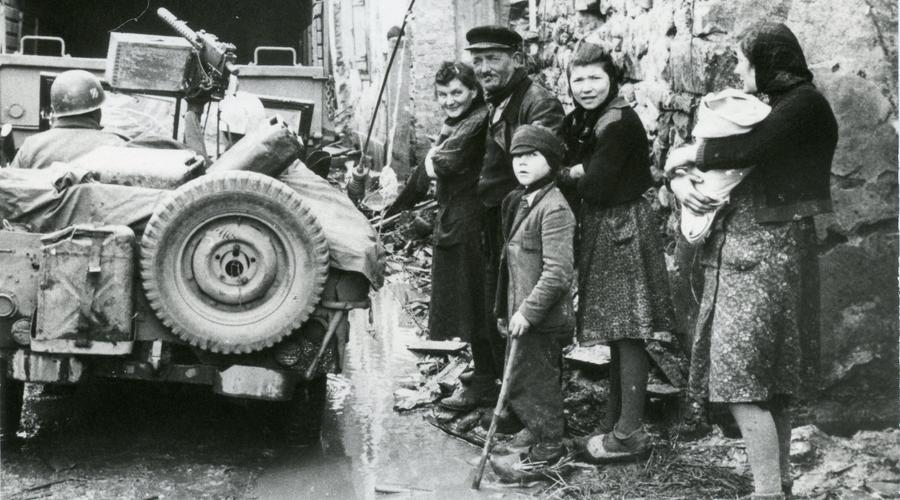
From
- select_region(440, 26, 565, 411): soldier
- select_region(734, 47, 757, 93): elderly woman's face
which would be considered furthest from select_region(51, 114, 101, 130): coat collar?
select_region(734, 47, 757, 93): elderly woman's face

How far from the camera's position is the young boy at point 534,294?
4.42m

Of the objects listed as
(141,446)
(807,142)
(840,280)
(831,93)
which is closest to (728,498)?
(840,280)

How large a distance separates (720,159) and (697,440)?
1710 millimetres

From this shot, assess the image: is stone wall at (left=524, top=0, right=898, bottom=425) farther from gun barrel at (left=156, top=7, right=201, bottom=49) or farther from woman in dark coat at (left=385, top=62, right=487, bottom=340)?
gun barrel at (left=156, top=7, right=201, bottom=49)

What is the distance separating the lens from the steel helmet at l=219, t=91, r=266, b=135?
7.16 meters

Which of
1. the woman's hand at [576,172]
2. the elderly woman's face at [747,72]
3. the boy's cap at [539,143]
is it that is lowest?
the woman's hand at [576,172]

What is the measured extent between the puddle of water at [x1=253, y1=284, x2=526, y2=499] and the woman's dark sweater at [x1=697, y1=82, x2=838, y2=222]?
178 centimetres

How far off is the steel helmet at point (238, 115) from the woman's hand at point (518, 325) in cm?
342

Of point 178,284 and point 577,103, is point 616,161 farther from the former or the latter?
point 178,284

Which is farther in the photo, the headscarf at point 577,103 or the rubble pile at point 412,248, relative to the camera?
the rubble pile at point 412,248

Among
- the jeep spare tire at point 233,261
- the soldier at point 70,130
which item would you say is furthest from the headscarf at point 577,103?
Result: the soldier at point 70,130

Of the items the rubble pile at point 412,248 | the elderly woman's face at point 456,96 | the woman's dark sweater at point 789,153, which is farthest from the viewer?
the rubble pile at point 412,248

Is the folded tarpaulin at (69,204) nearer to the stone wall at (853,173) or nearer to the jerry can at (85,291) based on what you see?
the jerry can at (85,291)

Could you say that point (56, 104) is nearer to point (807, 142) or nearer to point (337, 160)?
point (807, 142)
